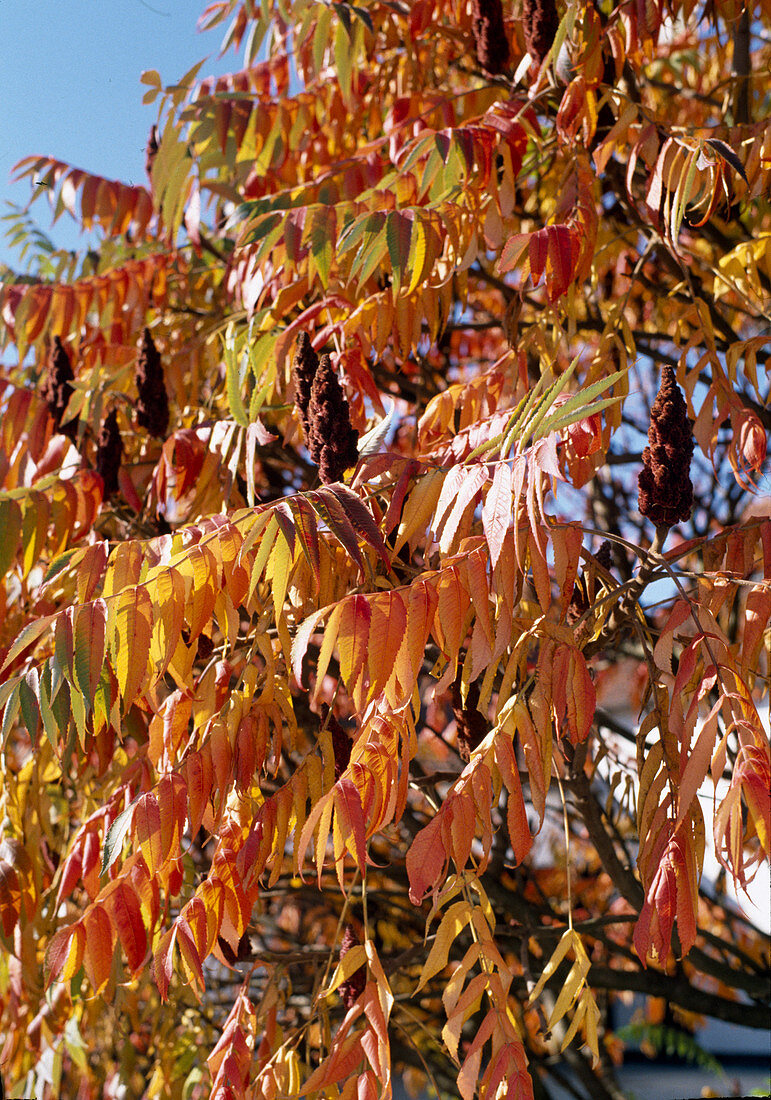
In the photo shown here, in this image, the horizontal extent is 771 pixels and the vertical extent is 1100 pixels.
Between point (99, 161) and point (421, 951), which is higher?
point (99, 161)

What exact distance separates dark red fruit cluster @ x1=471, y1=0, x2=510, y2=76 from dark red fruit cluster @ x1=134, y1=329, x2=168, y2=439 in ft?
3.40

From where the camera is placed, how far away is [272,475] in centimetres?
301

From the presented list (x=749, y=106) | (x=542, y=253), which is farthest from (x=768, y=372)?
(x=749, y=106)

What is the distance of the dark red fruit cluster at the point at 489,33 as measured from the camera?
222 centimetres

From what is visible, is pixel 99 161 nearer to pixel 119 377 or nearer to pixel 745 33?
pixel 119 377

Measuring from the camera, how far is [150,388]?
2.08 meters

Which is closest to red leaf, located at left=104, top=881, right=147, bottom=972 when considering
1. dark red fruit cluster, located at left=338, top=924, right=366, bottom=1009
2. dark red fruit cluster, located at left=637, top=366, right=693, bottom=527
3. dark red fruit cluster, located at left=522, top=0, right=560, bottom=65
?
dark red fruit cluster, located at left=338, top=924, right=366, bottom=1009

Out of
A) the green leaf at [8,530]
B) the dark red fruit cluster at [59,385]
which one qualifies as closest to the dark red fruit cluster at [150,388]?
the dark red fruit cluster at [59,385]

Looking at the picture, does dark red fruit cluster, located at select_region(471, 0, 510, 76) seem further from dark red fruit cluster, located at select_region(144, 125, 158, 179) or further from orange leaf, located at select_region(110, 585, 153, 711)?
orange leaf, located at select_region(110, 585, 153, 711)

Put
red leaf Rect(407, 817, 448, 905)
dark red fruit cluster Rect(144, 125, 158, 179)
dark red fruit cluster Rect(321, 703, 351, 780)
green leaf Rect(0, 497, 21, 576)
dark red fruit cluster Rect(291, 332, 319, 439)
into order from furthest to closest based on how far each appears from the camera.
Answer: dark red fruit cluster Rect(144, 125, 158, 179)
green leaf Rect(0, 497, 21, 576)
dark red fruit cluster Rect(321, 703, 351, 780)
dark red fruit cluster Rect(291, 332, 319, 439)
red leaf Rect(407, 817, 448, 905)

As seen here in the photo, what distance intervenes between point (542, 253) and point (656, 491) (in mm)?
512

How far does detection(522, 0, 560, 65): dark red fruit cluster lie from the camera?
2.02 meters

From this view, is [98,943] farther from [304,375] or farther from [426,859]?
[304,375]

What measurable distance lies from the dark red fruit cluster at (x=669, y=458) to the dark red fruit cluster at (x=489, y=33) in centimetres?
122
